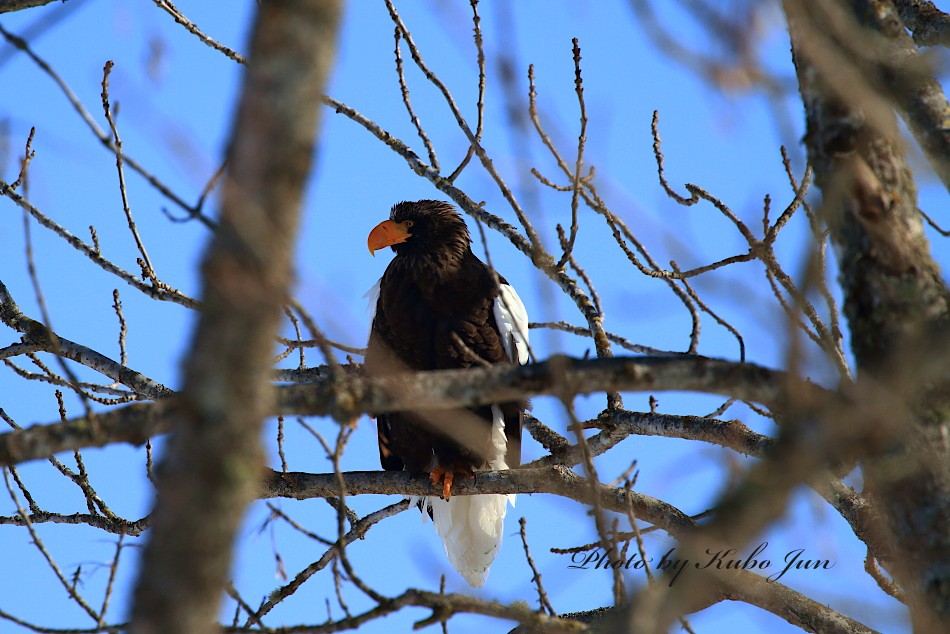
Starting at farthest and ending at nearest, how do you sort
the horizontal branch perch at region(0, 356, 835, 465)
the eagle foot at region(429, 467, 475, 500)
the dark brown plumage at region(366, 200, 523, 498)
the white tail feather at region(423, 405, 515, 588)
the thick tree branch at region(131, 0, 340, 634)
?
1. the white tail feather at region(423, 405, 515, 588)
2. the dark brown plumage at region(366, 200, 523, 498)
3. the eagle foot at region(429, 467, 475, 500)
4. the horizontal branch perch at region(0, 356, 835, 465)
5. the thick tree branch at region(131, 0, 340, 634)

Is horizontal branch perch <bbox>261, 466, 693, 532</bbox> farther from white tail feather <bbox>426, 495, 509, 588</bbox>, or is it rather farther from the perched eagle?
white tail feather <bbox>426, 495, 509, 588</bbox>

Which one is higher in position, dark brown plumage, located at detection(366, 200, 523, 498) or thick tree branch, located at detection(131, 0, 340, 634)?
dark brown plumage, located at detection(366, 200, 523, 498)

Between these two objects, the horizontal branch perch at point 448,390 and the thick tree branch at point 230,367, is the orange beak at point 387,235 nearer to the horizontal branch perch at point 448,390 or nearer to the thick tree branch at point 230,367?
the horizontal branch perch at point 448,390

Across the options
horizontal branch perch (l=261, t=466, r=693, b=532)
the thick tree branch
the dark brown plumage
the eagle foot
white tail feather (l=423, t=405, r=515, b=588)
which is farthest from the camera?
white tail feather (l=423, t=405, r=515, b=588)

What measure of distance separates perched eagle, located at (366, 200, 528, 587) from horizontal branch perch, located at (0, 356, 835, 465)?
2.53 meters

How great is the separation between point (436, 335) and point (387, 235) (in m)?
0.93

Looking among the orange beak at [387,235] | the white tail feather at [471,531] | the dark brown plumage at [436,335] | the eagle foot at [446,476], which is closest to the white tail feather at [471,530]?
the white tail feather at [471,531]

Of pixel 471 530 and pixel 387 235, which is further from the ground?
pixel 387 235

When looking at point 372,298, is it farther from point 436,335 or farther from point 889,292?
point 889,292

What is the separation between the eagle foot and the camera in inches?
170

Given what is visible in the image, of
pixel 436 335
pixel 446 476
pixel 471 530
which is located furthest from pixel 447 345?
pixel 471 530

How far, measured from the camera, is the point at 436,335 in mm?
4656

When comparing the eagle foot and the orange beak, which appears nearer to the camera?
the eagle foot

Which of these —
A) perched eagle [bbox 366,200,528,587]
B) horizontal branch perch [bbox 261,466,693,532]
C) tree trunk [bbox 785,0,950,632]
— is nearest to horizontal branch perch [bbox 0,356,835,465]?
tree trunk [bbox 785,0,950,632]
